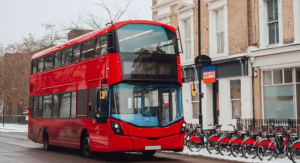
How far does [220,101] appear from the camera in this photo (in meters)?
24.2

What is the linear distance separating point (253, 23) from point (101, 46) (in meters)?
8.99

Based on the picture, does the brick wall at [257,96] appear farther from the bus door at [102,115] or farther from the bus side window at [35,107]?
the bus side window at [35,107]

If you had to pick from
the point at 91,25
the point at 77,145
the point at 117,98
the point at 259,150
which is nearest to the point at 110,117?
the point at 117,98

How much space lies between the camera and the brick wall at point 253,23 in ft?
71.0

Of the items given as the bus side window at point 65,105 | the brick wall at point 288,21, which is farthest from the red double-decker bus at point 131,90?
the brick wall at point 288,21

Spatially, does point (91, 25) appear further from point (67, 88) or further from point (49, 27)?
point (49, 27)

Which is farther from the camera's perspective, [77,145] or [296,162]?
[77,145]

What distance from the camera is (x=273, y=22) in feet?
68.1

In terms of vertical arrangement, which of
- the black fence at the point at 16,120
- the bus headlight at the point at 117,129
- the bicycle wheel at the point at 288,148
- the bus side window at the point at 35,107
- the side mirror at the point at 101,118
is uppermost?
the bus side window at the point at 35,107

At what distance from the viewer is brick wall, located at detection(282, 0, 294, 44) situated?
64.3ft

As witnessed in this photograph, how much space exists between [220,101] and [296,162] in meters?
10.0

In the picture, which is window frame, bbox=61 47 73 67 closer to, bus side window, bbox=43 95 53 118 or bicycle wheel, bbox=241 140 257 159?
bus side window, bbox=43 95 53 118

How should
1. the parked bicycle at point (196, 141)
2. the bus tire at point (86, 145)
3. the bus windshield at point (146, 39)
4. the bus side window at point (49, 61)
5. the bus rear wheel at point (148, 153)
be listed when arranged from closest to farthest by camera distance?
1. the bus windshield at point (146, 39)
2. the bus tire at point (86, 145)
3. the bus rear wheel at point (148, 153)
4. the parked bicycle at point (196, 141)
5. the bus side window at point (49, 61)

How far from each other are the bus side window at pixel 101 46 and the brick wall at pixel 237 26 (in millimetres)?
8771
